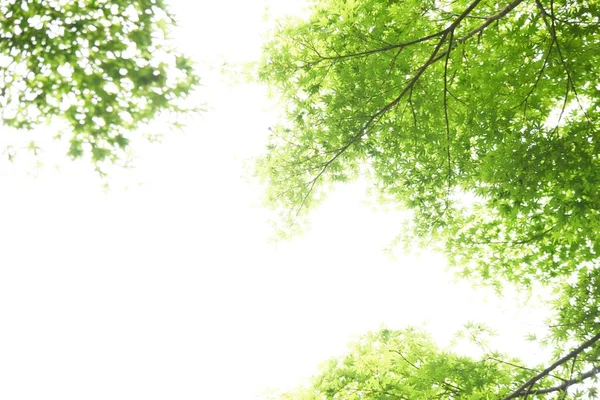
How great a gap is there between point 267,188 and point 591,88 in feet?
12.6

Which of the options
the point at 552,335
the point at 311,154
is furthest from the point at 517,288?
the point at 311,154

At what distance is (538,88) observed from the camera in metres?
3.79

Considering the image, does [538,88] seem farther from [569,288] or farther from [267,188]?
[267,188]

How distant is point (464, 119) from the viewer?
4.08 metres

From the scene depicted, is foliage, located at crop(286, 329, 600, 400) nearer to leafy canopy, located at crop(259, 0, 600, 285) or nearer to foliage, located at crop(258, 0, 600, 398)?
foliage, located at crop(258, 0, 600, 398)

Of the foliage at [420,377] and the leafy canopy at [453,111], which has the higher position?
the leafy canopy at [453,111]

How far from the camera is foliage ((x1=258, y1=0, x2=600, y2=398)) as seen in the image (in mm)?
3559

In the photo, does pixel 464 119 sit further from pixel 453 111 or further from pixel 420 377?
pixel 420 377

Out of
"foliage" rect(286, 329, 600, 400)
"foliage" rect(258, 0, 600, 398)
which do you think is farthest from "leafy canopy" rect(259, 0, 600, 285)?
"foliage" rect(286, 329, 600, 400)

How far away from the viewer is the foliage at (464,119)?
11.7 ft

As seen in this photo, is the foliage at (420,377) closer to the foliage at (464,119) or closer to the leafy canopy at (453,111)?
the foliage at (464,119)

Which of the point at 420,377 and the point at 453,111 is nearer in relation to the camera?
the point at 420,377

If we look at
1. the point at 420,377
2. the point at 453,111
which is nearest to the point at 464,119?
the point at 453,111

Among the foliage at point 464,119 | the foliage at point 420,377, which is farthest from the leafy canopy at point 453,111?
the foliage at point 420,377
